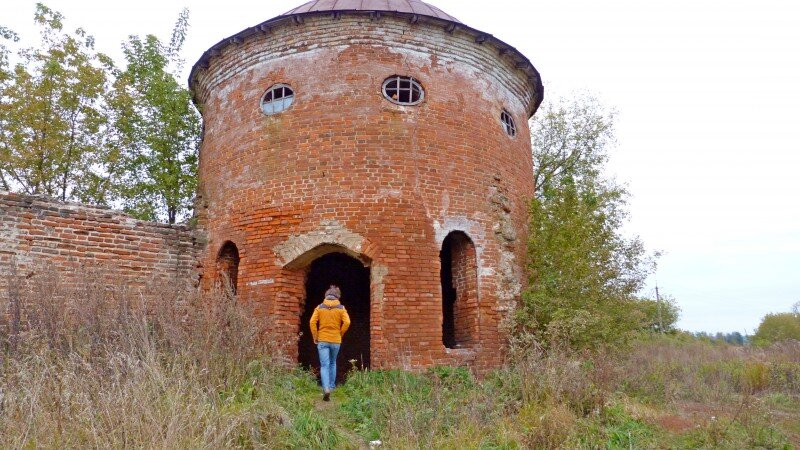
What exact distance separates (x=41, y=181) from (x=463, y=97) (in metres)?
9.64

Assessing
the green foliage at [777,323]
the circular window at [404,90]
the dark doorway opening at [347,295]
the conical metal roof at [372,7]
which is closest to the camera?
the circular window at [404,90]

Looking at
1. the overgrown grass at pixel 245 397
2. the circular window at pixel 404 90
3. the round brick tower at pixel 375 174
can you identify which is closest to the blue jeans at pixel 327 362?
the overgrown grass at pixel 245 397

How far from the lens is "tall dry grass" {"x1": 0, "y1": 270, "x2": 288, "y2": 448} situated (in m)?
4.41

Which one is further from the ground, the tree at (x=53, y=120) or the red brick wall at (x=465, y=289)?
the tree at (x=53, y=120)

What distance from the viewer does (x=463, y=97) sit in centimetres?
962

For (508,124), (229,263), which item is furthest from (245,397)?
(508,124)

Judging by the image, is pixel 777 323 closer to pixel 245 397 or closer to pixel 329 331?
pixel 329 331

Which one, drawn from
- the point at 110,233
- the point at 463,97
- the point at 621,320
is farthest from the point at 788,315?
the point at 110,233

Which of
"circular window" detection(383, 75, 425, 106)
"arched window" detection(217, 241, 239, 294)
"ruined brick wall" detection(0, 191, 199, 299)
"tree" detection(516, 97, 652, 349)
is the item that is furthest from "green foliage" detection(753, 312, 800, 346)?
"ruined brick wall" detection(0, 191, 199, 299)

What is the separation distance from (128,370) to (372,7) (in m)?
7.00

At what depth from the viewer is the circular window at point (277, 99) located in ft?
30.9

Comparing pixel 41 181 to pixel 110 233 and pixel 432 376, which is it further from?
pixel 432 376

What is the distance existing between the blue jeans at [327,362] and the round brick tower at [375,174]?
31.5 inches

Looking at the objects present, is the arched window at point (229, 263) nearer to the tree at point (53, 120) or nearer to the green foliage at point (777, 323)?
the tree at point (53, 120)
